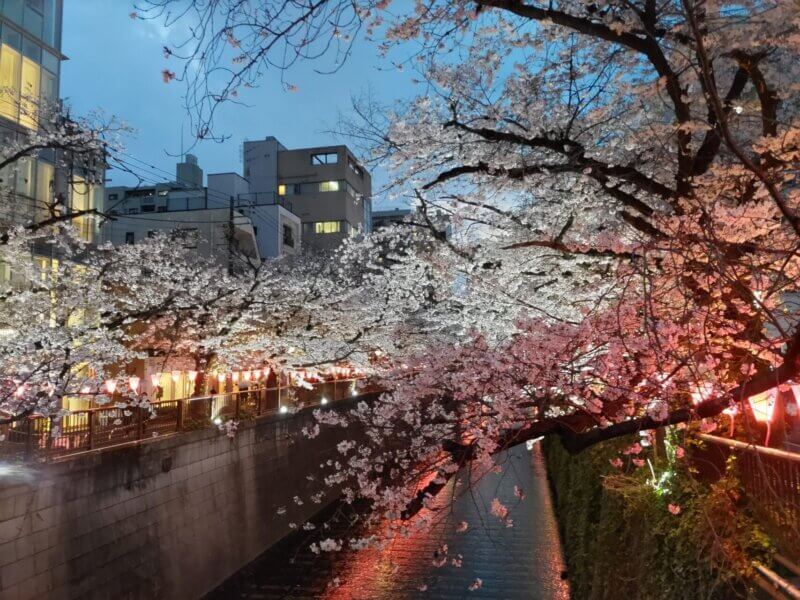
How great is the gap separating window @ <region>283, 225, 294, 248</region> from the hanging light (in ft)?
103

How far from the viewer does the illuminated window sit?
46156mm

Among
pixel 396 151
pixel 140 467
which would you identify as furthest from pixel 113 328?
pixel 396 151

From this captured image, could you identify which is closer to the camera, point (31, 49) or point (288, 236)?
point (31, 49)

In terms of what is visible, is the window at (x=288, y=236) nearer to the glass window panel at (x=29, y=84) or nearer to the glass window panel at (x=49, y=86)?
the glass window panel at (x=49, y=86)

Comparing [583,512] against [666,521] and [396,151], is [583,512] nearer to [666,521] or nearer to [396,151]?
[666,521]

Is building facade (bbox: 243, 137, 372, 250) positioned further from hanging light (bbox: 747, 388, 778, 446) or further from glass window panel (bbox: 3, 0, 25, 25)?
hanging light (bbox: 747, 388, 778, 446)

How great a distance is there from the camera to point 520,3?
6.03 m

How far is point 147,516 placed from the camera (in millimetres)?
12977

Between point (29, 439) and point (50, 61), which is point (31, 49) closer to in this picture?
point (50, 61)

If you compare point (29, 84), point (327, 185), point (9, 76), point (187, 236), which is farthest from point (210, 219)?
point (327, 185)

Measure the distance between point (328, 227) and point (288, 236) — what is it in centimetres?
940

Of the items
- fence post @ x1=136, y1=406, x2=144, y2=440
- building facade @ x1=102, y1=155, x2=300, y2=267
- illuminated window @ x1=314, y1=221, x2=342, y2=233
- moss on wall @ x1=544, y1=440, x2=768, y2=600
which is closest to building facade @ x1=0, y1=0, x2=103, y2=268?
building facade @ x1=102, y1=155, x2=300, y2=267

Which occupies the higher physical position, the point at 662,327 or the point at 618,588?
the point at 662,327

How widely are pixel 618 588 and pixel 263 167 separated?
42113mm
